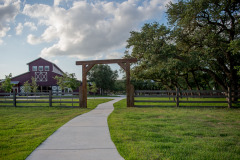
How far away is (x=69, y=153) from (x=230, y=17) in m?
16.4

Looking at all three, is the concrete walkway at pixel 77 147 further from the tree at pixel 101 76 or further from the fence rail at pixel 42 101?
the tree at pixel 101 76

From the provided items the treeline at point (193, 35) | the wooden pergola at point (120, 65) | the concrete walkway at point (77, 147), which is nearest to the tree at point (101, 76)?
the treeline at point (193, 35)

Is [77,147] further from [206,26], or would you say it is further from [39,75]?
[39,75]

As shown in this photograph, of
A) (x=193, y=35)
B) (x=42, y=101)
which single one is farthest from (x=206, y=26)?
(x=42, y=101)

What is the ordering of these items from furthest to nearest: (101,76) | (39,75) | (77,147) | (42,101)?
(101,76) → (39,75) → (42,101) → (77,147)

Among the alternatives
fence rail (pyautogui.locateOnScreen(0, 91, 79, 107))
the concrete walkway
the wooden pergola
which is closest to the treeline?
the wooden pergola

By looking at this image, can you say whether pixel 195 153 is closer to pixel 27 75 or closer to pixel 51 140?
pixel 51 140

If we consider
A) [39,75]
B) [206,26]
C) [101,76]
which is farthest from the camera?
[101,76]

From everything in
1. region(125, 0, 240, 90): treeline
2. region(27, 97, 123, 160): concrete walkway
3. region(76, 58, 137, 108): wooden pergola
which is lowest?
region(27, 97, 123, 160): concrete walkway

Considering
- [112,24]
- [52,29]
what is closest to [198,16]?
[112,24]

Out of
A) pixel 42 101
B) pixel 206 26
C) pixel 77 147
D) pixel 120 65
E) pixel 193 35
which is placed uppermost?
pixel 206 26

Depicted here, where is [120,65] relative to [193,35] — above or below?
below

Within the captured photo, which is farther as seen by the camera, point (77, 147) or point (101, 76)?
point (101, 76)

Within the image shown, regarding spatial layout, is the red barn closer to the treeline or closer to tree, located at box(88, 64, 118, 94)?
tree, located at box(88, 64, 118, 94)
